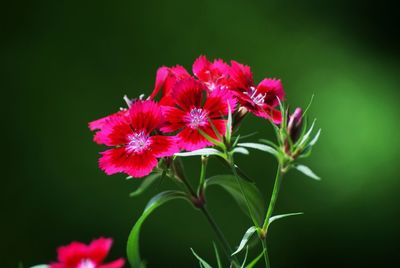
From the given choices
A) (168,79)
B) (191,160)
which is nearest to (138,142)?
(168,79)

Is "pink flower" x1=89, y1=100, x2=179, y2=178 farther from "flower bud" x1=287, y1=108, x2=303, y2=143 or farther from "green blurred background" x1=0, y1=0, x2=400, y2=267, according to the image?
"green blurred background" x1=0, y1=0, x2=400, y2=267

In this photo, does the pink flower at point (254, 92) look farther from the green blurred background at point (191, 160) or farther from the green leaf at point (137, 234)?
the green blurred background at point (191, 160)

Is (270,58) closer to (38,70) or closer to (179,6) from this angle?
(179,6)

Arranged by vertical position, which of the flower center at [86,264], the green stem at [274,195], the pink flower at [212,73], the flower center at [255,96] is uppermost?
the pink flower at [212,73]

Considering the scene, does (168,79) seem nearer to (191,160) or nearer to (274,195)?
(274,195)

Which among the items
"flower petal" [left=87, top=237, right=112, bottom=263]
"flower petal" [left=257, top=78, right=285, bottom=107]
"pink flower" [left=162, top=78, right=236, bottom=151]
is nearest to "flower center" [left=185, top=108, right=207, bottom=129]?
"pink flower" [left=162, top=78, right=236, bottom=151]

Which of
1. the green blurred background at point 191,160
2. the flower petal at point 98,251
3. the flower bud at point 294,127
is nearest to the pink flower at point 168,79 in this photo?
the flower bud at point 294,127
